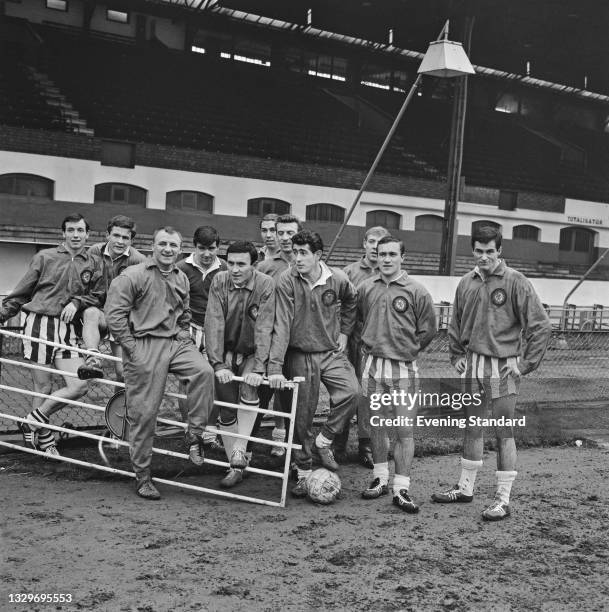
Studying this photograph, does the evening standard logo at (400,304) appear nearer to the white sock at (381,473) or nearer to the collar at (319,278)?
the collar at (319,278)

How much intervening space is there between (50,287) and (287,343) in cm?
221

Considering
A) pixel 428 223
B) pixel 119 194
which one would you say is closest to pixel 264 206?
pixel 119 194

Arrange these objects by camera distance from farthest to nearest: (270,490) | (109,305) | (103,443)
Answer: (103,443), (270,490), (109,305)

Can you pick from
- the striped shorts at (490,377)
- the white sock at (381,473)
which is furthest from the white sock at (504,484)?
the white sock at (381,473)

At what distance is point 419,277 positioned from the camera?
20.8 metres

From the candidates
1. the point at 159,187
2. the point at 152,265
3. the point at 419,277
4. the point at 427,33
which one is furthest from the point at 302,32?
the point at 152,265

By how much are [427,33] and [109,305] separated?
25.3m

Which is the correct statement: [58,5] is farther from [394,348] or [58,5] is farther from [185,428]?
[394,348]

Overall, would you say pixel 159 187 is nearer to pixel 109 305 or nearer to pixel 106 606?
pixel 109 305

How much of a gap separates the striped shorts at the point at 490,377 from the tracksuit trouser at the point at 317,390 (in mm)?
925

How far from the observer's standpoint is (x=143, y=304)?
19.5 feet

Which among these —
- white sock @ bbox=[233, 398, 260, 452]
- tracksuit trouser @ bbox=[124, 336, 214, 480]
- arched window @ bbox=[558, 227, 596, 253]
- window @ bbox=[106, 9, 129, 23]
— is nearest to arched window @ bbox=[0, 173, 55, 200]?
window @ bbox=[106, 9, 129, 23]

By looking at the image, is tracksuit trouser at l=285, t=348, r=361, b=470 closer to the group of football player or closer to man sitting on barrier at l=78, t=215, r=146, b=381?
the group of football player

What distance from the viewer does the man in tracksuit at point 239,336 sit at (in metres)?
6.04
